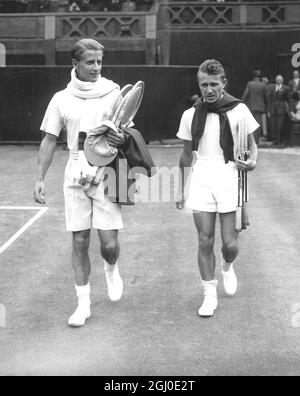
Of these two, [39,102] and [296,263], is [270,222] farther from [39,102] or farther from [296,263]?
[39,102]

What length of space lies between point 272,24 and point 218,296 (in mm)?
21479

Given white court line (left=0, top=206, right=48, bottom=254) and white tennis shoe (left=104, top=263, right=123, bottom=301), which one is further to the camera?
white court line (left=0, top=206, right=48, bottom=254)

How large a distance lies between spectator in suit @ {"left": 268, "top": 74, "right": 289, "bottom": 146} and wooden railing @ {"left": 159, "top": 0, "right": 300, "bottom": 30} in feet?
21.4

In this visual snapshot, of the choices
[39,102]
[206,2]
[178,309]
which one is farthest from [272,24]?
[178,309]

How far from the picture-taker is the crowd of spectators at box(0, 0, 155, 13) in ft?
90.1

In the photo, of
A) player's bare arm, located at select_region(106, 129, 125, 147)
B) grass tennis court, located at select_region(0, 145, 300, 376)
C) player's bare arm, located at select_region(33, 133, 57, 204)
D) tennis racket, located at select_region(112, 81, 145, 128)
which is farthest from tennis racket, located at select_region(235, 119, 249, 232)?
player's bare arm, located at select_region(33, 133, 57, 204)

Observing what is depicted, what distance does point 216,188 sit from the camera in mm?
6902

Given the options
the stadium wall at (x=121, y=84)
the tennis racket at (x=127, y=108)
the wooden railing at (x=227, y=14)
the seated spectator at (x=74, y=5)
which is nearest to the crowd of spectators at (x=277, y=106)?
the stadium wall at (x=121, y=84)

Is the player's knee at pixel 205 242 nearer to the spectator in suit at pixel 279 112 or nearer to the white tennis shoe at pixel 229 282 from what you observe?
the white tennis shoe at pixel 229 282

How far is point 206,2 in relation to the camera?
1107 inches

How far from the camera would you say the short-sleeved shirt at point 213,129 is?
22.4 ft

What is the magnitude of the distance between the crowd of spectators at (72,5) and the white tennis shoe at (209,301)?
21348 millimetres

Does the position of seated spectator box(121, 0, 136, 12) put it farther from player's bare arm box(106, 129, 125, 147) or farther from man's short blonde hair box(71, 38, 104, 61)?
player's bare arm box(106, 129, 125, 147)

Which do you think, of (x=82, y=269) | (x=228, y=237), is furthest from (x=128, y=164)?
(x=228, y=237)
